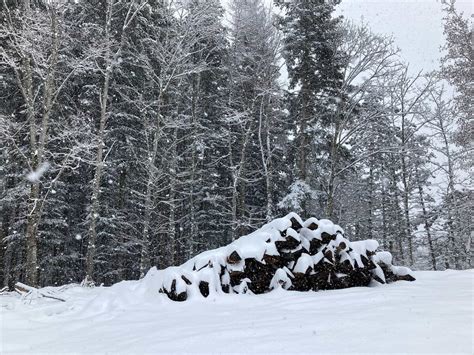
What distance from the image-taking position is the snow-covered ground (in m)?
3.61

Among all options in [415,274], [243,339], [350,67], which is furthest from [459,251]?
[243,339]

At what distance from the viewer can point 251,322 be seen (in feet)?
15.9

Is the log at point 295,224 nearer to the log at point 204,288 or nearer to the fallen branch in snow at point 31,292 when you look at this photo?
the log at point 204,288

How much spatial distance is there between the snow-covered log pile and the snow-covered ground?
0.40m

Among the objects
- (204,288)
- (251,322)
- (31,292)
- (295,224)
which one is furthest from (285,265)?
(31,292)

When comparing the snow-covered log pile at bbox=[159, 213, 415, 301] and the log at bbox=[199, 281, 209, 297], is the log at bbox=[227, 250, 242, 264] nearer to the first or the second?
the snow-covered log pile at bbox=[159, 213, 415, 301]

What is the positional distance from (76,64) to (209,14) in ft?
27.2

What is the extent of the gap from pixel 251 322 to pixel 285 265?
3299mm

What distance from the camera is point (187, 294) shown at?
6902 mm

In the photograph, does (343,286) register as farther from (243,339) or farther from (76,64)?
(76,64)

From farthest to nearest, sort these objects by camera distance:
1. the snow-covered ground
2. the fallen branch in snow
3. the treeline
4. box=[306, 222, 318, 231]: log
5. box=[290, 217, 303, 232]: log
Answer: the treeline → box=[290, 217, 303, 232]: log → box=[306, 222, 318, 231]: log → the fallen branch in snow → the snow-covered ground

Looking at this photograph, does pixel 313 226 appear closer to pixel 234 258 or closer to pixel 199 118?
pixel 234 258

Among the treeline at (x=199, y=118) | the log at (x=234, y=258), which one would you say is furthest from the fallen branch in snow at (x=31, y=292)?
the treeline at (x=199, y=118)

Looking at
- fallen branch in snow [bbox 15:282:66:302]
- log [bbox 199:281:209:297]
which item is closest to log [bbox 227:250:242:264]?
log [bbox 199:281:209:297]
